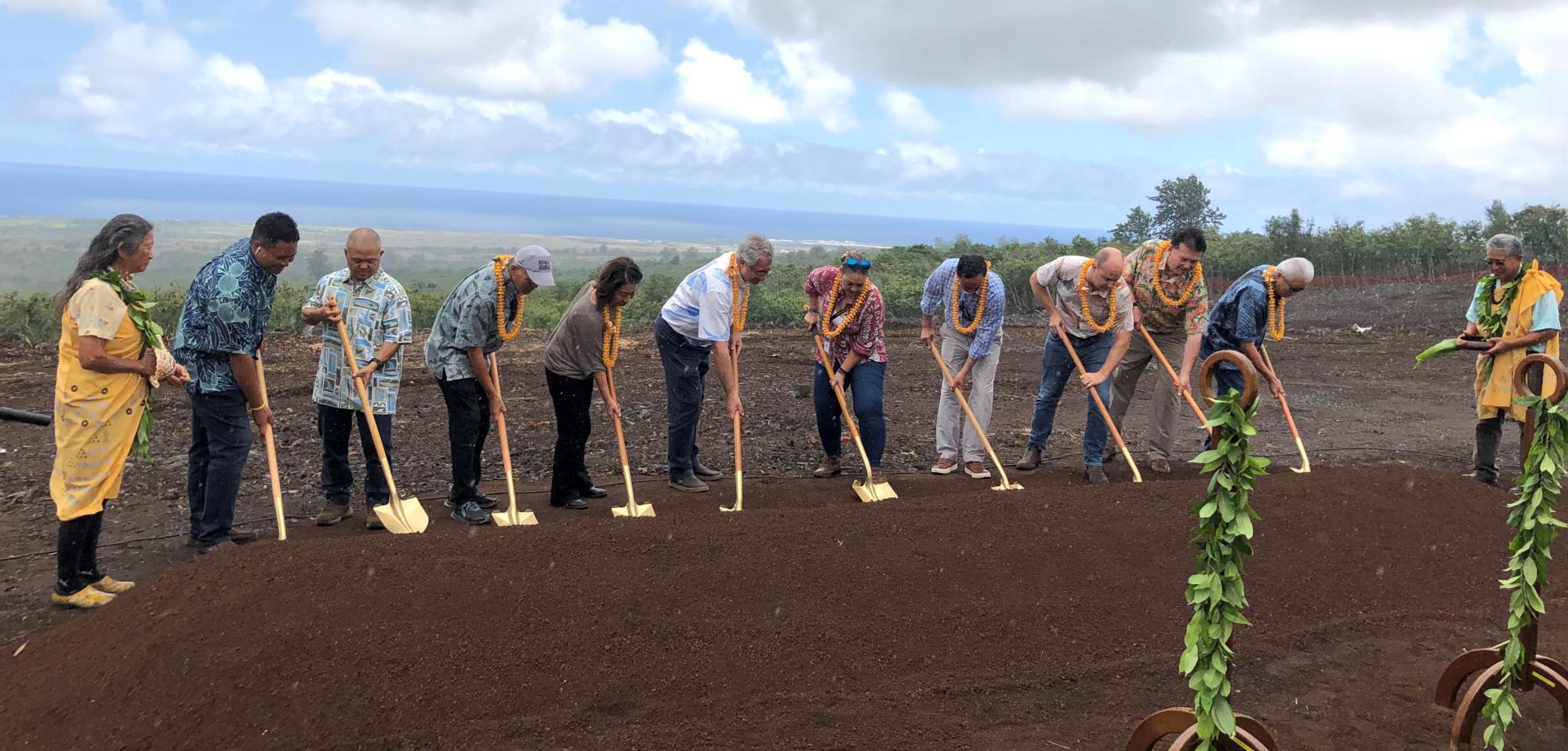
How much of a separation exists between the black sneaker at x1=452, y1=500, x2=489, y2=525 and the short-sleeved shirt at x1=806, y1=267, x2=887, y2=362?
220 centimetres

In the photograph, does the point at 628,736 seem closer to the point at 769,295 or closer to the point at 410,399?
the point at 410,399

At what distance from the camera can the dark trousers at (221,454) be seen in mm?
4258

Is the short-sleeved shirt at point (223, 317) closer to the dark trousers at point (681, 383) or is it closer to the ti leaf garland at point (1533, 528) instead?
the dark trousers at point (681, 383)

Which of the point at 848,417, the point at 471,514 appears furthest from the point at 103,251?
the point at 848,417

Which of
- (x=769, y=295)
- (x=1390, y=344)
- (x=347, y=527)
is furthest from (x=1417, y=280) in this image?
(x=347, y=527)

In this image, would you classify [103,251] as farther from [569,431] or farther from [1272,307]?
[1272,307]

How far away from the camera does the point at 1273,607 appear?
4.30 meters

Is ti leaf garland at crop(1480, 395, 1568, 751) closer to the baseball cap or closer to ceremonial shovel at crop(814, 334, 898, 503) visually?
ceremonial shovel at crop(814, 334, 898, 503)

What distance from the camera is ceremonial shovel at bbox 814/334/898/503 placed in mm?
5566

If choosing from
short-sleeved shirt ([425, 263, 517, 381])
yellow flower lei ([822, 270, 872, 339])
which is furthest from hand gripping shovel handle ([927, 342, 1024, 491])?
short-sleeved shirt ([425, 263, 517, 381])

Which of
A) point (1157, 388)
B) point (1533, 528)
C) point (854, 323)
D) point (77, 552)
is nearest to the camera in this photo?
point (1533, 528)

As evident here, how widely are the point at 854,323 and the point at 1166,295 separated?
79.7 inches

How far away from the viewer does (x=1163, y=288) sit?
6176mm

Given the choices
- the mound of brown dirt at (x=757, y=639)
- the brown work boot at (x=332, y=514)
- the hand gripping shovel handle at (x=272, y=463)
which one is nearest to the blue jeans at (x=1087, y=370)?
the mound of brown dirt at (x=757, y=639)
